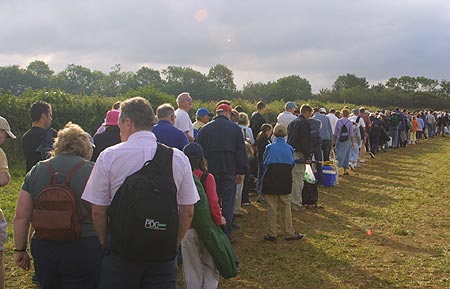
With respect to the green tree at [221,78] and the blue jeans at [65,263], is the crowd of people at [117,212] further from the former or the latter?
the green tree at [221,78]

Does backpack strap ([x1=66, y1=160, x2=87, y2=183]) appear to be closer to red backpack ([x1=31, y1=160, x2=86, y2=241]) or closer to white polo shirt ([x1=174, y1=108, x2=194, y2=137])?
red backpack ([x1=31, y1=160, x2=86, y2=241])

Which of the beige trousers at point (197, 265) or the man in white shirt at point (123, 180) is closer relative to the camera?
the man in white shirt at point (123, 180)

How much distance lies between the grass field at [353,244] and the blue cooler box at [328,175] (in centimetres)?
20

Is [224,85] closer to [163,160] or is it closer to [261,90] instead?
[261,90]

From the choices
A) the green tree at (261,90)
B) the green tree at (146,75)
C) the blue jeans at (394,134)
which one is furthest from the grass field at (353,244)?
the green tree at (146,75)

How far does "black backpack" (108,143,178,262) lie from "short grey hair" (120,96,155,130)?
0.28 meters

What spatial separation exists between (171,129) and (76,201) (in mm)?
2548

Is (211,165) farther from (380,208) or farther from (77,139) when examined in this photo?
(380,208)

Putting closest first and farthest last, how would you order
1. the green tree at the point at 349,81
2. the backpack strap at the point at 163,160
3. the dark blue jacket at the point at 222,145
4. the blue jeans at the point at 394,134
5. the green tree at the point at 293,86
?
the backpack strap at the point at 163,160 → the dark blue jacket at the point at 222,145 → the blue jeans at the point at 394,134 → the green tree at the point at 293,86 → the green tree at the point at 349,81

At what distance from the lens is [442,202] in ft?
34.9

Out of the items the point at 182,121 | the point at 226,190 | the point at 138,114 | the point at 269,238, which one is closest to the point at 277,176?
the point at 226,190

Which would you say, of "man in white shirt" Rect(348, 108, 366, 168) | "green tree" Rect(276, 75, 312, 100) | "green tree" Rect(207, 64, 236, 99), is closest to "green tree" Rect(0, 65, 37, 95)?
"green tree" Rect(207, 64, 236, 99)

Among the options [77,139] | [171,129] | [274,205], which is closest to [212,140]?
[171,129]

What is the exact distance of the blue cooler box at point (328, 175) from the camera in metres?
12.3
